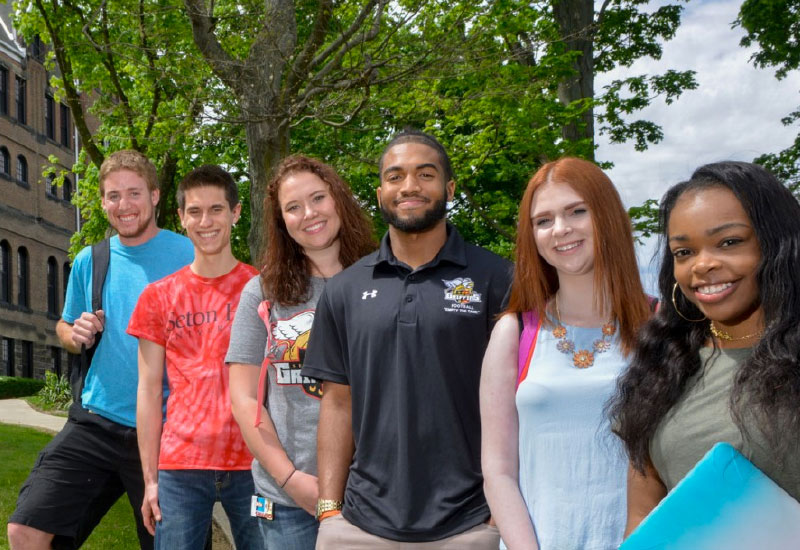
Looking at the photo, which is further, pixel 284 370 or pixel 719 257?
pixel 284 370

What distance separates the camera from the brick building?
4706 cm

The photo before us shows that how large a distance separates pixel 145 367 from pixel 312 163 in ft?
4.29

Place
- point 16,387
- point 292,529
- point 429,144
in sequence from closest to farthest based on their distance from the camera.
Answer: point 429,144, point 292,529, point 16,387

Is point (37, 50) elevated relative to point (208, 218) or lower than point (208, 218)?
elevated

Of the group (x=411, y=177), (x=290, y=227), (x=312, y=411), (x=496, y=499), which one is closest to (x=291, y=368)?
(x=312, y=411)

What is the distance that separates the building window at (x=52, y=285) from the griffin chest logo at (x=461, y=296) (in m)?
51.1

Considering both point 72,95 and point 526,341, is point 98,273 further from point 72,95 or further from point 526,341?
point 72,95

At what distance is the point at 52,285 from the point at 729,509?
53.6m

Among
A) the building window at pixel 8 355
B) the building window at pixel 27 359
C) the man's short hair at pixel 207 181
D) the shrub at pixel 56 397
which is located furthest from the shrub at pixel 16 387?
the man's short hair at pixel 207 181

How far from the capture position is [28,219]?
4900cm

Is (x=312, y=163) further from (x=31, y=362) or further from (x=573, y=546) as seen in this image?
(x=31, y=362)

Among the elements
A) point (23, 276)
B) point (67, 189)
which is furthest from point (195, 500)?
point (67, 189)

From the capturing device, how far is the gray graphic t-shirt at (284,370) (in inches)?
160

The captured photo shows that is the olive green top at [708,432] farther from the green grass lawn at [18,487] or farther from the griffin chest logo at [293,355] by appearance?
the green grass lawn at [18,487]
